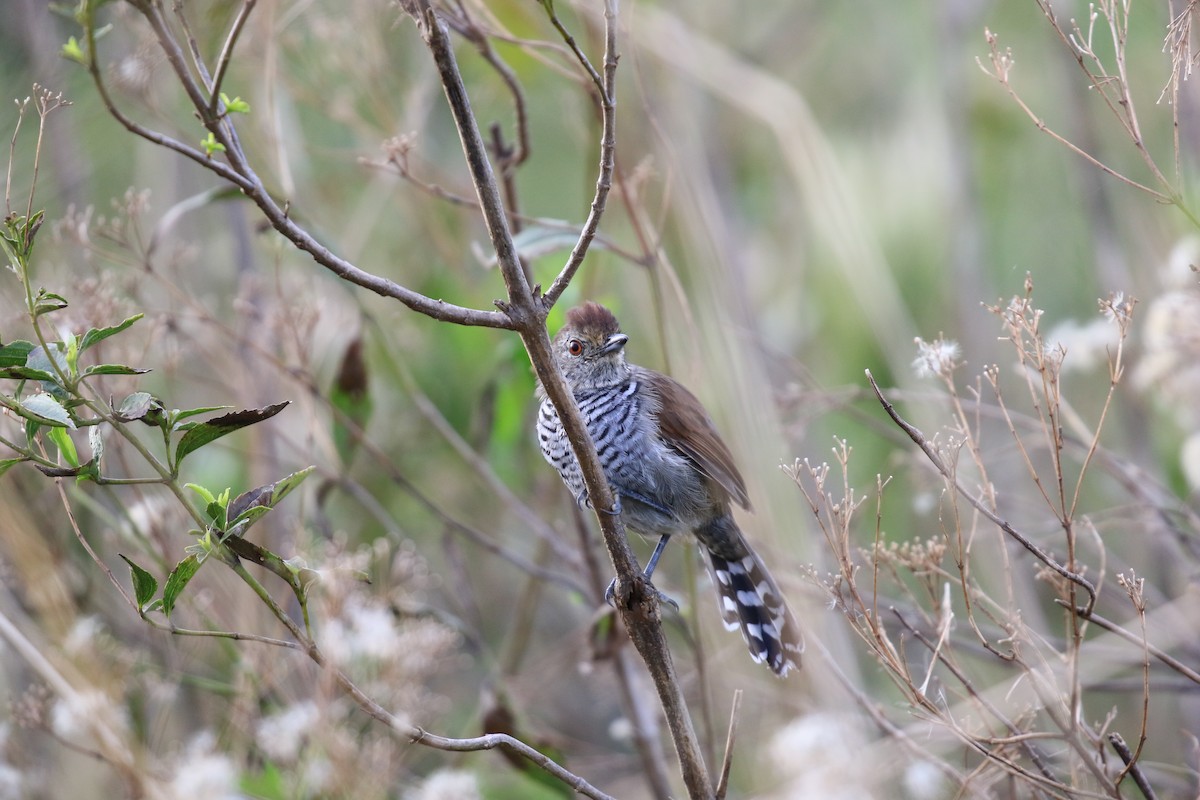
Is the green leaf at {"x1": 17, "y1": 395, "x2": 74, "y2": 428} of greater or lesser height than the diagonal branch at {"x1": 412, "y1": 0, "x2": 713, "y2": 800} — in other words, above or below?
below

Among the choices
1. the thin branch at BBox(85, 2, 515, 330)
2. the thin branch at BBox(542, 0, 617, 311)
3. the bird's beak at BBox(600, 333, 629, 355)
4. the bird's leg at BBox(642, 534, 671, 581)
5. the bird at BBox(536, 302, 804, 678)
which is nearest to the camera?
the thin branch at BBox(85, 2, 515, 330)

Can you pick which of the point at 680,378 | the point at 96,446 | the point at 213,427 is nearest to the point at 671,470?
the point at 680,378

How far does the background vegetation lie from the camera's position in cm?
247

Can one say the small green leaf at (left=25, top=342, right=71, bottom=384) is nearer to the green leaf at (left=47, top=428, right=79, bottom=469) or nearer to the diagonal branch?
the green leaf at (left=47, top=428, right=79, bottom=469)

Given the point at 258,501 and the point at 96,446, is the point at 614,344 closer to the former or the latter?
the point at 258,501

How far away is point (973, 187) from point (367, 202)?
8.75 ft

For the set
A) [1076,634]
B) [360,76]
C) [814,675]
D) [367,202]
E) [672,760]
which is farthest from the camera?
[367,202]

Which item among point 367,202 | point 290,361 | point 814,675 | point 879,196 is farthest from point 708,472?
point 879,196

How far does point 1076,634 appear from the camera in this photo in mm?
1696

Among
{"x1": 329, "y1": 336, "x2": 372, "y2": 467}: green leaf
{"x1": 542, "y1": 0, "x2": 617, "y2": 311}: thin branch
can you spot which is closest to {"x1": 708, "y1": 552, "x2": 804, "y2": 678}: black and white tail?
{"x1": 329, "y1": 336, "x2": 372, "y2": 467}: green leaf

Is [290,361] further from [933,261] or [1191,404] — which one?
[933,261]

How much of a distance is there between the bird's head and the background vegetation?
0.14 meters

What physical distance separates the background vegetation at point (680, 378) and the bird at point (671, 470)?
0.30 feet

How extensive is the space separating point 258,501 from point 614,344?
1.90 meters
